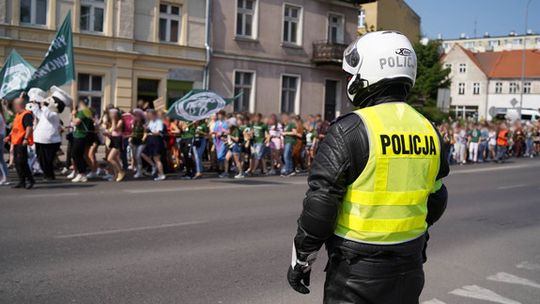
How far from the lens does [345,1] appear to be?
3194 cm

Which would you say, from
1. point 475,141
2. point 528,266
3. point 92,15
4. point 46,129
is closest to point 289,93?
point 475,141

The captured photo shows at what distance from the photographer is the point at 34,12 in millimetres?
21125

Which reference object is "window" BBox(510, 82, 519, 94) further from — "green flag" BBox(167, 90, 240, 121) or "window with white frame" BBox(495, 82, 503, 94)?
"green flag" BBox(167, 90, 240, 121)

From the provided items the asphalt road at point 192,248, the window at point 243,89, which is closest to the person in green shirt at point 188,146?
the asphalt road at point 192,248

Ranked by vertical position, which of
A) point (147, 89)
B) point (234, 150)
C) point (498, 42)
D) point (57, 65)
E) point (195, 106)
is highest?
point (498, 42)

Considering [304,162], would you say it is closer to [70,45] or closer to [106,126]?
[106,126]

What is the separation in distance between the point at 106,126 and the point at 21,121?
2.99m

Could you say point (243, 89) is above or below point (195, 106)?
above

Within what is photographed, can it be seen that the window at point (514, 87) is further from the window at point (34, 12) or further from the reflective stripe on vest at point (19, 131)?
the reflective stripe on vest at point (19, 131)

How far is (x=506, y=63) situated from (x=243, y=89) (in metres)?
62.2

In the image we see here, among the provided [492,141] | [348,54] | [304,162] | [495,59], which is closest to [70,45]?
[304,162]

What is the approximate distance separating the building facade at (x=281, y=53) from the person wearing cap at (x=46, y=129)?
45.9 feet

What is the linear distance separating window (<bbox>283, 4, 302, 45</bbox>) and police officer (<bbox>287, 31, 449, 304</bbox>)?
27.0 m

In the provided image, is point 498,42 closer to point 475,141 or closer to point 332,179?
point 475,141
